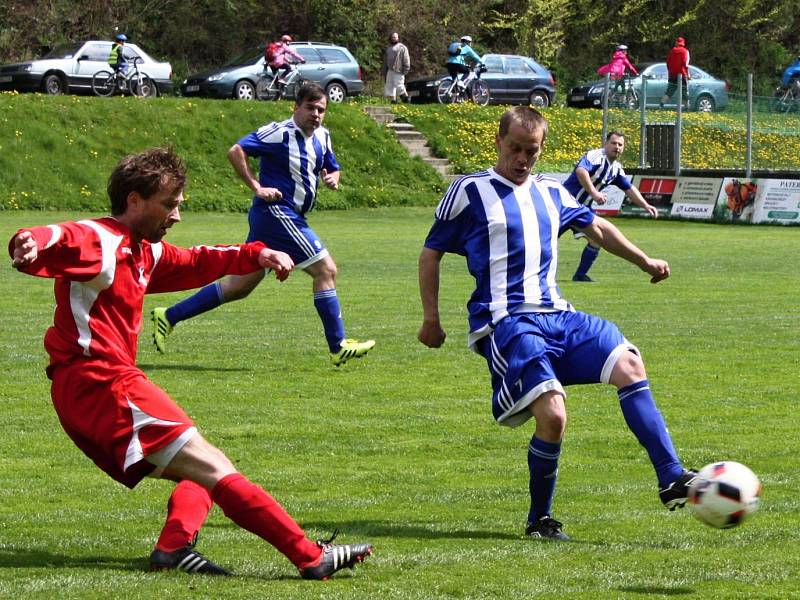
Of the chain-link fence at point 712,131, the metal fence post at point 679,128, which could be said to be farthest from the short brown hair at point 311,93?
the metal fence post at point 679,128

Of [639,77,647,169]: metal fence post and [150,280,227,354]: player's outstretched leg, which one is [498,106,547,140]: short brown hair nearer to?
[150,280,227,354]: player's outstretched leg

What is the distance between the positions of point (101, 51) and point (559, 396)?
34182 millimetres

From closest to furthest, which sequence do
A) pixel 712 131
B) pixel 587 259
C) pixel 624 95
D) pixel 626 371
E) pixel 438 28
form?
pixel 626 371 → pixel 587 259 → pixel 712 131 → pixel 624 95 → pixel 438 28

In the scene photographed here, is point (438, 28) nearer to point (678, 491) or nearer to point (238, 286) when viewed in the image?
→ point (238, 286)

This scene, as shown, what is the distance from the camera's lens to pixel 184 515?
5.41 m

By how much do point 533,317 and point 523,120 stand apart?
33.1 inches

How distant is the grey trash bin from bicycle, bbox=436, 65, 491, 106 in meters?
11.7

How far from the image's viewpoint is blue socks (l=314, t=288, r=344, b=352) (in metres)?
10.8

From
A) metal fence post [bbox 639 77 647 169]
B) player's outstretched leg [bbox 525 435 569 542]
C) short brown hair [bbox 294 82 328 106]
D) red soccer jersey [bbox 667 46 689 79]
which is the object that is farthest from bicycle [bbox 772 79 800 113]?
player's outstretched leg [bbox 525 435 569 542]

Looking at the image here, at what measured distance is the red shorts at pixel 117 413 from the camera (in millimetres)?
5137

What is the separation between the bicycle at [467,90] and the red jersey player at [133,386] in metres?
37.6

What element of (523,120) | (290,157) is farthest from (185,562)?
(290,157)

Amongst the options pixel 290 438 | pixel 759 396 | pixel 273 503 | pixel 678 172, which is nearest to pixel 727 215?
pixel 678 172

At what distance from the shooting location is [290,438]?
8.12 meters
